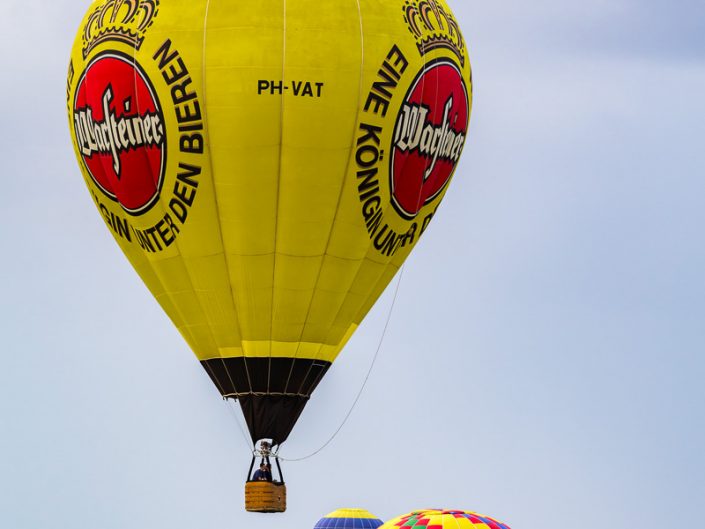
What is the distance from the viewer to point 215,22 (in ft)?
99.9

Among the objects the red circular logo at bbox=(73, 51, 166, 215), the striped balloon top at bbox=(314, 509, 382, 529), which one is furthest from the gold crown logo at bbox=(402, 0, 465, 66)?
the striped balloon top at bbox=(314, 509, 382, 529)

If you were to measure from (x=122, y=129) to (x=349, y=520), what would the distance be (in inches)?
926

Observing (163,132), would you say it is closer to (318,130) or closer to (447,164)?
(318,130)

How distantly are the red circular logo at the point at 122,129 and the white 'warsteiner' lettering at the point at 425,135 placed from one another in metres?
3.62

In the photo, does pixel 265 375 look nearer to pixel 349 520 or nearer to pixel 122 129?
pixel 122 129

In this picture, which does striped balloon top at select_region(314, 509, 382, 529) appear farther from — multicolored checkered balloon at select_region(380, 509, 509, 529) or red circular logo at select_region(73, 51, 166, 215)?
red circular logo at select_region(73, 51, 166, 215)

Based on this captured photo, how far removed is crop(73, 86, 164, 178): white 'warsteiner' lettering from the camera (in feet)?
102

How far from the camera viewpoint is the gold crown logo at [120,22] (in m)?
31.0

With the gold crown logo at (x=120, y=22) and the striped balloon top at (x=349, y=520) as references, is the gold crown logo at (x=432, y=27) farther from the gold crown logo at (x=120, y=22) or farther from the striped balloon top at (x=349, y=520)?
the striped balloon top at (x=349, y=520)

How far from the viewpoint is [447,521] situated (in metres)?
39.2

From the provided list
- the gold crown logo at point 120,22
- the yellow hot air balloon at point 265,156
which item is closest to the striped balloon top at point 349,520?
the yellow hot air balloon at point 265,156

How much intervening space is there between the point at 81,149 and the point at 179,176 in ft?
8.08

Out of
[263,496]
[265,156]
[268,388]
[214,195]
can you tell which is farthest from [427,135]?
[263,496]

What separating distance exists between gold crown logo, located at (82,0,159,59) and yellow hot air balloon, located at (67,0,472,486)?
3 centimetres
